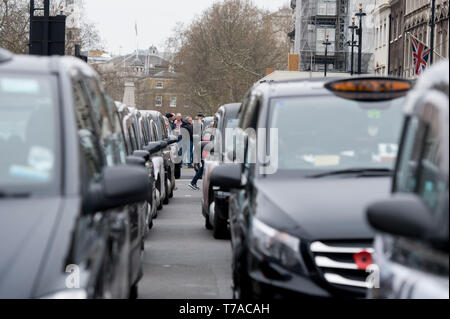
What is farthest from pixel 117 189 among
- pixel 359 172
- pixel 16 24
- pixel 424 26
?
pixel 16 24

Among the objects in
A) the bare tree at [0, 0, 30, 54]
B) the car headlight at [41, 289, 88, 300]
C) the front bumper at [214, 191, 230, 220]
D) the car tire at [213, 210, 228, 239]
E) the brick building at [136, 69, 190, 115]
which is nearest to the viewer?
the car headlight at [41, 289, 88, 300]

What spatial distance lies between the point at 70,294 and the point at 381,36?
75.9m

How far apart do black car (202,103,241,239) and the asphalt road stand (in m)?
0.21

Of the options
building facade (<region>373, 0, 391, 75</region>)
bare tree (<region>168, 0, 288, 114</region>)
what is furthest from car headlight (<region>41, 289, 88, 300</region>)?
bare tree (<region>168, 0, 288, 114</region>)

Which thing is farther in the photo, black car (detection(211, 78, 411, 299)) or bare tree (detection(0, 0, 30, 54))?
bare tree (detection(0, 0, 30, 54))

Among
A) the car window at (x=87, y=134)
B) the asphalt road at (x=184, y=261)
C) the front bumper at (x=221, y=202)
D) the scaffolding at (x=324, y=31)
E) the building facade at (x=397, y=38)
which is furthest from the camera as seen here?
the scaffolding at (x=324, y=31)

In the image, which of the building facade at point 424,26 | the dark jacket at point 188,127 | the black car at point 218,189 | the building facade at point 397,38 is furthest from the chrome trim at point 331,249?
the building facade at point 397,38

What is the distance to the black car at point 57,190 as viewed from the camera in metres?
4.15

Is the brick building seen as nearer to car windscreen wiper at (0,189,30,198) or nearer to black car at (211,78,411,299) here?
black car at (211,78,411,299)

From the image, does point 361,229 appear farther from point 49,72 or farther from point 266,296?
point 49,72

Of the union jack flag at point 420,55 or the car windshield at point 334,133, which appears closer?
the car windshield at point 334,133

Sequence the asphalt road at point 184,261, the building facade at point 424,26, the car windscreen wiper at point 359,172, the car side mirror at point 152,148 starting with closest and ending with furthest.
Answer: the car windscreen wiper at point 359,172
the asphalt road at point 184,261
the car side mirror at point 152,148
the building facade at point 424,26

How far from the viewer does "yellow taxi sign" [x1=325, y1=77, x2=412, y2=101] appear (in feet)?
25.8

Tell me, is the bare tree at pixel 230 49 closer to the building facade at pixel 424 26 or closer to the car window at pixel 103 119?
the building facade at pixel 424 26
